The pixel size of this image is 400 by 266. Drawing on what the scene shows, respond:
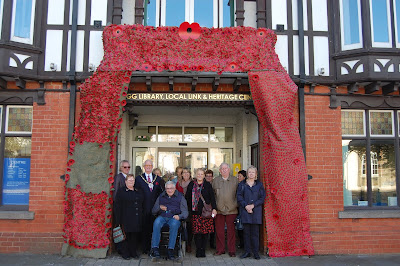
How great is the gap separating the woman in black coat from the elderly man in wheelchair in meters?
0.36

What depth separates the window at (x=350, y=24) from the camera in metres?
8.27

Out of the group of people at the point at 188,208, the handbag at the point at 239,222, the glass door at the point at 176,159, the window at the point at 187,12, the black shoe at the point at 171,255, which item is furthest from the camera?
the glass door at the point at 176,159

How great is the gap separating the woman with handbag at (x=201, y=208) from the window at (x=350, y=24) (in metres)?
4.74

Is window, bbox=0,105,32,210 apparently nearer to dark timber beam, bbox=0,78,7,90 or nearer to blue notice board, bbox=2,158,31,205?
blue notice board, bbox=2,158,31,205

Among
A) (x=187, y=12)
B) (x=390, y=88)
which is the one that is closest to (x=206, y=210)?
(x=187, y=12)

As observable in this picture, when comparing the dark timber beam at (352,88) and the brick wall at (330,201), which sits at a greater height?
the dark timber beam at (352,88)

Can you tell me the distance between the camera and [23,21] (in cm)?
803

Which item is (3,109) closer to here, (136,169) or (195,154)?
(136,169)

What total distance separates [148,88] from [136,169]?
177 inches

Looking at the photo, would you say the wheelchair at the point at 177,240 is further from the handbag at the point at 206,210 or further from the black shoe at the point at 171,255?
the handbag at the point at 206,210

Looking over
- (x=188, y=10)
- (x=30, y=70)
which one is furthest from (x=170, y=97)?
(x=30, y=70)

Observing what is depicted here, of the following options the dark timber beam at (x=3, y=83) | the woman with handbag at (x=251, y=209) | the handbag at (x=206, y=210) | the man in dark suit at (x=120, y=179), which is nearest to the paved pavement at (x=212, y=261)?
the woman with handbag at (x=251, y=209)

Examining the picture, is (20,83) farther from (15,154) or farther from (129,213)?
(129,213)

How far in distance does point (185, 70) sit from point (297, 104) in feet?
9.18
